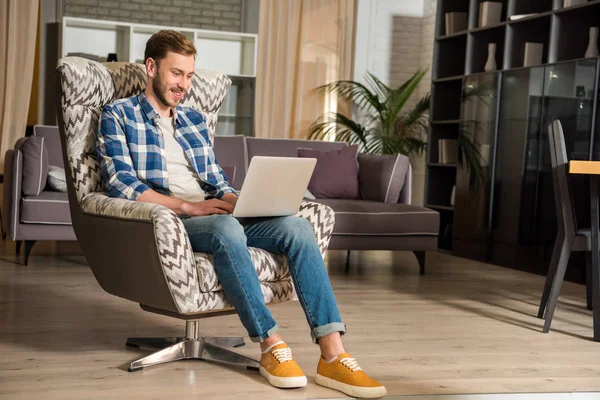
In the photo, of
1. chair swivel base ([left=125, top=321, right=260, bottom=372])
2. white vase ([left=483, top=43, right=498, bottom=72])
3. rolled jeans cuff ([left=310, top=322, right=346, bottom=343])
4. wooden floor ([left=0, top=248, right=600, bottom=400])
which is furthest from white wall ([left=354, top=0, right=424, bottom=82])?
rolled jeans cuff ([left=310, top=322, right=346, bottom=343])

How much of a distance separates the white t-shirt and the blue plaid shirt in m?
0.02

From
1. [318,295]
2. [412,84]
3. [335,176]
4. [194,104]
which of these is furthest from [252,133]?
[318,295]

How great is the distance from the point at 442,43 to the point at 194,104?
4.07m

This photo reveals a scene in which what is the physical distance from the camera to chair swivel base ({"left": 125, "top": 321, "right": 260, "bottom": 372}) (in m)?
2.57

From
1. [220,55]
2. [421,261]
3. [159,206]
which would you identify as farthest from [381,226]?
[220,55]

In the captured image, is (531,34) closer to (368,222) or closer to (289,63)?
(368,222)

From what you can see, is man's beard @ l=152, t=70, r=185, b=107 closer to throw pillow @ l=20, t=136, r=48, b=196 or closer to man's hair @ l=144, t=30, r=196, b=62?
man's hair @ l=144, t=30, r=196, b=62

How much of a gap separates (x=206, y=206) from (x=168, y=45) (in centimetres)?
54

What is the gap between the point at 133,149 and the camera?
263 cm

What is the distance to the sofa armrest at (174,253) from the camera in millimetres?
2342

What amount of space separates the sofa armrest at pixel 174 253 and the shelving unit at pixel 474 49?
3417 millimetres

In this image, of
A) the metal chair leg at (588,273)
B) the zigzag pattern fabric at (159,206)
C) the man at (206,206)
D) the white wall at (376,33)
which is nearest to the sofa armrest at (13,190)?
the zigzag pattern fabric at (159,206)

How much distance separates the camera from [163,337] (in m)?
2.93

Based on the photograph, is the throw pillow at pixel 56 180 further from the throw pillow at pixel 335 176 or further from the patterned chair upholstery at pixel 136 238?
the patterned chair upholstery at pixel 136 238
